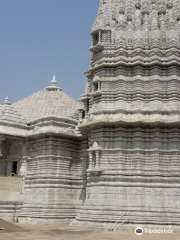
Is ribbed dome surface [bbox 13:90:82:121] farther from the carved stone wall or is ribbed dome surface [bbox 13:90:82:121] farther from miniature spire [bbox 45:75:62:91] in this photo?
the carved stone wall

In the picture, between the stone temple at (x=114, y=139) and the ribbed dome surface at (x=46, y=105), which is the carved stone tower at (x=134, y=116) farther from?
Answer: the ribbed dome surface at (x=46, y=105)

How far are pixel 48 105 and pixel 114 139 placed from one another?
11134 millimetres

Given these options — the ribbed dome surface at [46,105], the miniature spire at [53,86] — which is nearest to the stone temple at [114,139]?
the ribbed dome surface at [46,105]

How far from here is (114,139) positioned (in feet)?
79.0

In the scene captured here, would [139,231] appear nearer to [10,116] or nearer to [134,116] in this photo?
[134,116]

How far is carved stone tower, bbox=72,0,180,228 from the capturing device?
22.6 m

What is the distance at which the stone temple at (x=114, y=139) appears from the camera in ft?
74.8

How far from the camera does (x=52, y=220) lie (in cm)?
2606

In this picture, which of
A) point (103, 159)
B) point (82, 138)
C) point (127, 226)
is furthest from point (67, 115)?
point (127, 226)

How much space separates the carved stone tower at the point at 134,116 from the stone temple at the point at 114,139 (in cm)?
6

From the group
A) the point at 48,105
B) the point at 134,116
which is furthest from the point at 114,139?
the point at 48,105

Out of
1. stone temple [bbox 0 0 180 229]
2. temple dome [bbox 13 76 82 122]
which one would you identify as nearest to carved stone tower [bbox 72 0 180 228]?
stone temple [bbox 0 0 180 229]

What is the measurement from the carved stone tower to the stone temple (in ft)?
0.21

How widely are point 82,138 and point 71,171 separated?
2.81 m
